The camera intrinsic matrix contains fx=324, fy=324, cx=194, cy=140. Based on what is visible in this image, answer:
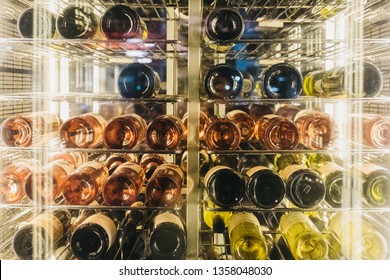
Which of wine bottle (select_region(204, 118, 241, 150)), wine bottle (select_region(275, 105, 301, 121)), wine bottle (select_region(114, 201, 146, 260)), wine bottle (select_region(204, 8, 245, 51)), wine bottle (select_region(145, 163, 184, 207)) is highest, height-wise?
wine bottle (select_region(204, 8, 245, 51))

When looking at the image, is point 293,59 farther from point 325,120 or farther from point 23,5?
point 23,5

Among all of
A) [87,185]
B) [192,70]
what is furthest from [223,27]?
[87,185]

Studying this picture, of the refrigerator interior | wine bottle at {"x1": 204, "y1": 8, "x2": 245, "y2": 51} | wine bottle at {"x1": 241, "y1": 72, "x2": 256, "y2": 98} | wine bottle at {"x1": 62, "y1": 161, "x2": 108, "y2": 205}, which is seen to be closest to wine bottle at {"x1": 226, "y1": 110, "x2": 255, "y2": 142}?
the refrigerator interior

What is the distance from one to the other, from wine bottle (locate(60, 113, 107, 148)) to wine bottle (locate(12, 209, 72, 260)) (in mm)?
284

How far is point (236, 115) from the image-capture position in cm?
138

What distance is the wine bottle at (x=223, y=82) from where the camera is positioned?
109 cm

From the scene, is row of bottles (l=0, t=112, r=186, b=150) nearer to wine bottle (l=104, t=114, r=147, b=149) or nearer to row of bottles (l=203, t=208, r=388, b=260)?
wine bottle (l=104, t=114, r=147, b=149)

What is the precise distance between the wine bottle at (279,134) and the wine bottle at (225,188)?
177 mm

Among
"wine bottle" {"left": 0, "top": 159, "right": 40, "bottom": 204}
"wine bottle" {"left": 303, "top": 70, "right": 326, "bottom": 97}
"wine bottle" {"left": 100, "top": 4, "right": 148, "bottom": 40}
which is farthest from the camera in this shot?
"wine bottle" {"left": 303, "top": 70, "right": 326, "bottom": 97}

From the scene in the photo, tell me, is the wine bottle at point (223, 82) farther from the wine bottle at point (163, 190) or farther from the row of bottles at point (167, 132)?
the wine bottle at point (163, 190)

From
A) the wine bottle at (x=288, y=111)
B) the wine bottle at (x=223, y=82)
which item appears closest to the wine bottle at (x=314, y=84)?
the wine bottle at (x=288, y=111)

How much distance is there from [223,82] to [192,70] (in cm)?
11

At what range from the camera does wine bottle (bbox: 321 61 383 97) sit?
1.08 m

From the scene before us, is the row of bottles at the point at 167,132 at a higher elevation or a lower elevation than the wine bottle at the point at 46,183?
higher
